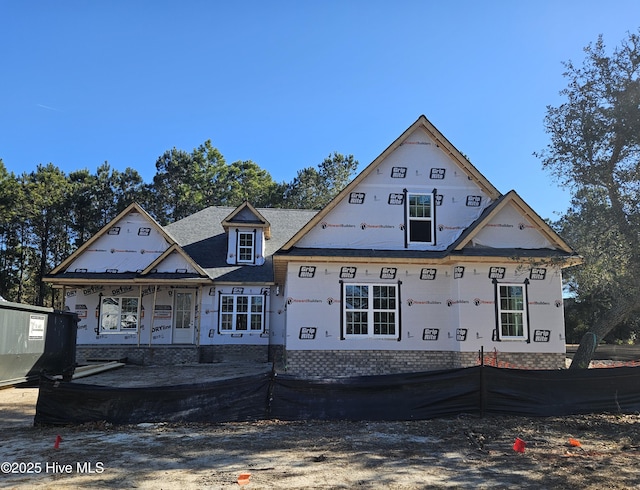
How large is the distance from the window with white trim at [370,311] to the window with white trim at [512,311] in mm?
3010

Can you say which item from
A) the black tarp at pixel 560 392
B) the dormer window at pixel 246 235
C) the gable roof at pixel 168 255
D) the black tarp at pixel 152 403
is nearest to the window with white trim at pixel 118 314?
the gable roof at pixel 168 255

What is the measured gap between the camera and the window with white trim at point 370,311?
14.7 metres

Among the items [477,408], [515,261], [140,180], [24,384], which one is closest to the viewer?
[477,408]

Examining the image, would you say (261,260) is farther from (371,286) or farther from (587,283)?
(587,283)

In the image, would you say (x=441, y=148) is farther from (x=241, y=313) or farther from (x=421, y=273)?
(x=241, y=313)

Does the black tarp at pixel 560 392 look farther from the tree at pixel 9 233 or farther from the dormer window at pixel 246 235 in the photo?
the tree at pixel 9 233

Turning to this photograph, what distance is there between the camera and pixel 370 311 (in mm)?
14805

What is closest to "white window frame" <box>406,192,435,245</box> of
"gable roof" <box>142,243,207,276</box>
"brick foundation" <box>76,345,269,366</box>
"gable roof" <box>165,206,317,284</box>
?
"gable roof" <box>165,206,317,284</box>


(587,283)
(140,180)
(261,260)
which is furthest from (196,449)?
(140,180)

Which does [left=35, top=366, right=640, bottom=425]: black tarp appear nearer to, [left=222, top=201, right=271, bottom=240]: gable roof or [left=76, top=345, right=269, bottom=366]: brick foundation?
[left=76, top=345, right=269, bottom=366]: brick foundation

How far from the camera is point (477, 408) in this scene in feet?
30.8

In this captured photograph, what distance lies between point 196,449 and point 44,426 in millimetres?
3337

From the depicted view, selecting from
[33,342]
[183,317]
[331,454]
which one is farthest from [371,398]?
[183,317]

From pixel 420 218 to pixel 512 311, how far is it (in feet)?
12.6
